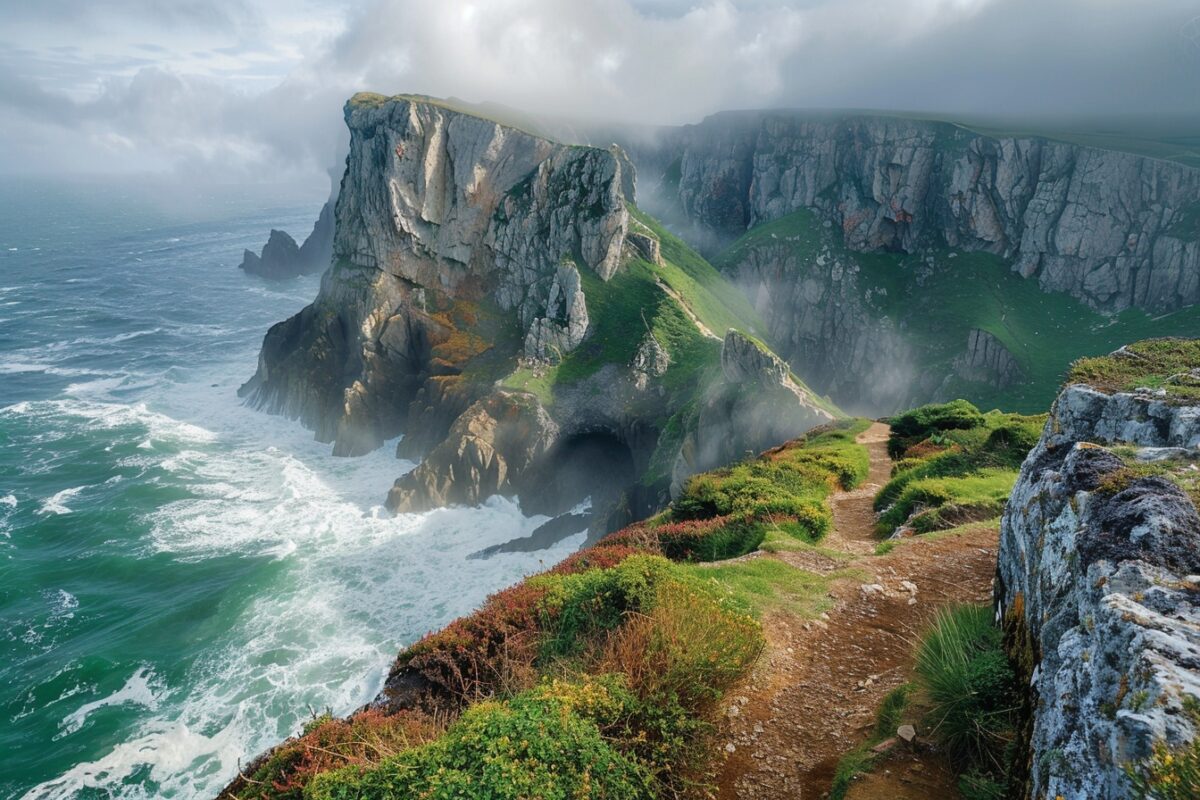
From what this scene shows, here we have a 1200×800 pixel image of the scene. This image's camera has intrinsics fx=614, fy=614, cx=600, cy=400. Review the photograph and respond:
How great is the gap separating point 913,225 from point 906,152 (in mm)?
10289

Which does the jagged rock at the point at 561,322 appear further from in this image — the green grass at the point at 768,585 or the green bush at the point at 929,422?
the green grass at the point at 768,585

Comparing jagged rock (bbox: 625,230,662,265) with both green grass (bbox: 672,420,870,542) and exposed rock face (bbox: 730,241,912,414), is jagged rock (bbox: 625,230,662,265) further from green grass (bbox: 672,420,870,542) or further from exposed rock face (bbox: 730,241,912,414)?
green grass (bbox: 672,420,870,542)

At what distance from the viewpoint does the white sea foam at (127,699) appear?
2699 centimetres

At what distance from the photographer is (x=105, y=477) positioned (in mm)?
50188

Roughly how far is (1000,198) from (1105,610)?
93.5 meters

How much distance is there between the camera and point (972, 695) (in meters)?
5.96

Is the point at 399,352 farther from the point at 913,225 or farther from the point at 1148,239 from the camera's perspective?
the point at 1148,239

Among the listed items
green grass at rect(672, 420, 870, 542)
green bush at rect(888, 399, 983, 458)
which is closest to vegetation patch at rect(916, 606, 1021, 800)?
green grass at rect(672, 420, 870, 542)

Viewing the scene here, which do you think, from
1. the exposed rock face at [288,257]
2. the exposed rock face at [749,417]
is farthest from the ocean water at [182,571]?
the exposed rock face at [288,257]

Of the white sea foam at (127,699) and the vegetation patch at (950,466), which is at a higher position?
the vegetation patch at (950,466)

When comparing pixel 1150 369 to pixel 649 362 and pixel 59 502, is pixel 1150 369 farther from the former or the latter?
pixel 59 502

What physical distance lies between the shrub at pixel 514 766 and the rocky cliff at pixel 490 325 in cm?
4117

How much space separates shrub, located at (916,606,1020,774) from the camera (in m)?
5.71

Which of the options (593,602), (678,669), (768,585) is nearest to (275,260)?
(593,602)
